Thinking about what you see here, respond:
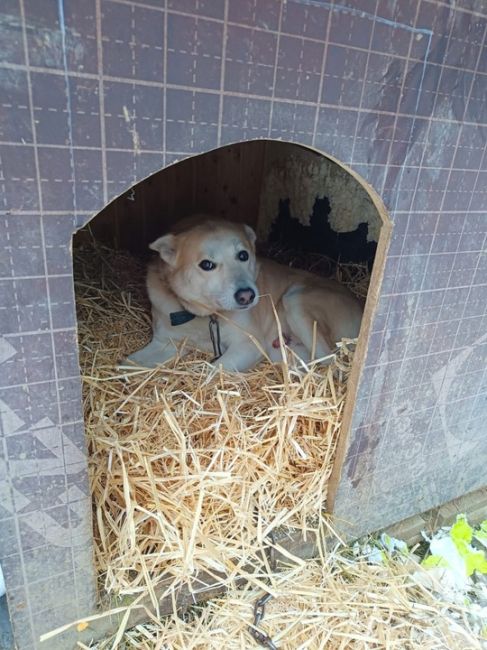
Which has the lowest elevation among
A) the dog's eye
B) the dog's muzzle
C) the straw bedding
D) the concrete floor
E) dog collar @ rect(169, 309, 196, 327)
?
the concrete floor

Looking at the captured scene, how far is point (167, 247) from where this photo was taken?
2.72 metres

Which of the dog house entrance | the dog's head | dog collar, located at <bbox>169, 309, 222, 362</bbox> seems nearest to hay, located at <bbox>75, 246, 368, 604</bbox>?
the dog house entrance

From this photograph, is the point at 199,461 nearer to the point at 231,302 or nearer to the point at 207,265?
the point at 231,302

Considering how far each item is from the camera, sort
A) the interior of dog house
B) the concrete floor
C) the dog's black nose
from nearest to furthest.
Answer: the interior of dog house
the concrete floor
the dog's black nose

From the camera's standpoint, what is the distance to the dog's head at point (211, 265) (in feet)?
8.46

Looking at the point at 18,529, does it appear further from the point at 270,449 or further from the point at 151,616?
the point at 270,449

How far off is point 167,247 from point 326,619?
203cm

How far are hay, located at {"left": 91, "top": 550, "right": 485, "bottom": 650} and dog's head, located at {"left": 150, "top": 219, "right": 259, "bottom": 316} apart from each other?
1.41 m

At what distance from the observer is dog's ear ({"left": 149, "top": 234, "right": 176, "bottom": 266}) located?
8.83 feet

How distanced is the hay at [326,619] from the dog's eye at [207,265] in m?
1.59

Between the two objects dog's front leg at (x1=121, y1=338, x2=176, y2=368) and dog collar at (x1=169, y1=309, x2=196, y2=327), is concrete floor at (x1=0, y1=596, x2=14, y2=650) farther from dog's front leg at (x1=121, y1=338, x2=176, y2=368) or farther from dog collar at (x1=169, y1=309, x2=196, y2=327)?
dog collar at (x1=169, y1=309, x2=196, y2=327)

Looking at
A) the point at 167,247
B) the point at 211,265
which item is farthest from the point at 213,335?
the point at 167,247

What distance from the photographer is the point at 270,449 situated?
2.12m

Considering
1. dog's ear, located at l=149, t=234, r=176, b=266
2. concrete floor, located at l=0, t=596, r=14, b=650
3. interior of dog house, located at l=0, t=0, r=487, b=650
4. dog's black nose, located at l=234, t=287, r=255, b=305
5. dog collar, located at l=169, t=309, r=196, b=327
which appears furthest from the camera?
dog collar, located at l=169, t=309, r=196, b=327
